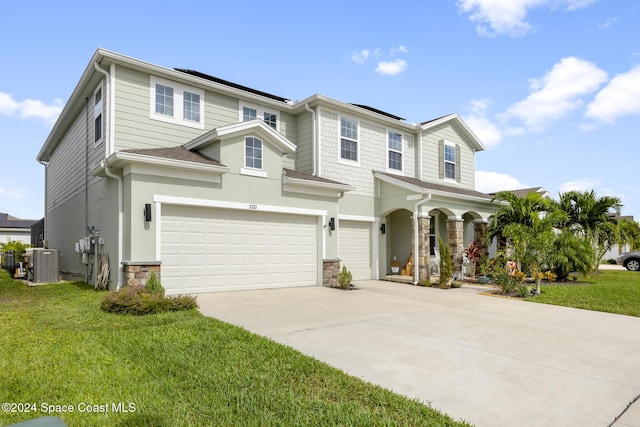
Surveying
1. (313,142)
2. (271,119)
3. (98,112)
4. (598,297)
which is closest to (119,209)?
(98,112)

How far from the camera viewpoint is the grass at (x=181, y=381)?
3395 millimetres

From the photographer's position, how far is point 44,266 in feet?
43.9

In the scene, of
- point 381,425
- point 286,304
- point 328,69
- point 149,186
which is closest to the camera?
point 381,425

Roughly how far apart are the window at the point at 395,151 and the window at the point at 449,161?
2.94 m

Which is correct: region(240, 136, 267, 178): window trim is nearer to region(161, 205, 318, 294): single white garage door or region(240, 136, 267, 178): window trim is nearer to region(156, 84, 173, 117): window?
region(161, 205, 318, 294): single white garage door

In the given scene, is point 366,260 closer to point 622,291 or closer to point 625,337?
point 622,291

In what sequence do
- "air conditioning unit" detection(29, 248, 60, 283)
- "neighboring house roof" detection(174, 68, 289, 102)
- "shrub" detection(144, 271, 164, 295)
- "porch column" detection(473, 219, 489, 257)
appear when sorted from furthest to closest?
1. "porch column" detection(473, 219, 489, 257)
2. "air conditioning unit" detection(29, 248, 60, 283)
3. "neighboring house roof" detection(174, 68, 289, 102)
4. "shrub" detection(144, 271, 164, 295)

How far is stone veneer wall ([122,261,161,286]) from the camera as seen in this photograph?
9.23 metres

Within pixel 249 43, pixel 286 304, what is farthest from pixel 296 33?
pixel 286 304

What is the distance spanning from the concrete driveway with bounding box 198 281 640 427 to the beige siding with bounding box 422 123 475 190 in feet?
27.3

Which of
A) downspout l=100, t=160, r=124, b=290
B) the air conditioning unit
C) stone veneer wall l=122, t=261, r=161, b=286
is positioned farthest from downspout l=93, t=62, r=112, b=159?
the air conditioning unit

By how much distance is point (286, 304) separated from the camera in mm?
9000

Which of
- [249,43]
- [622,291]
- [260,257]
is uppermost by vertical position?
[249,43]

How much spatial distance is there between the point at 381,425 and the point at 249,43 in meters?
10.8
